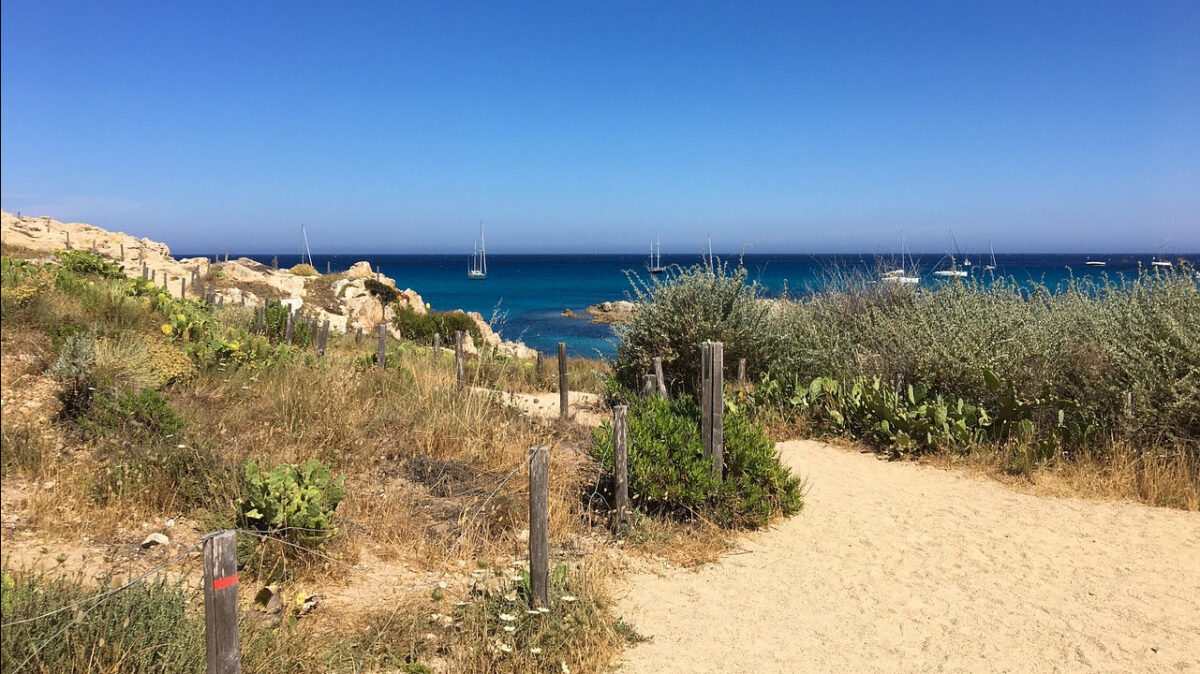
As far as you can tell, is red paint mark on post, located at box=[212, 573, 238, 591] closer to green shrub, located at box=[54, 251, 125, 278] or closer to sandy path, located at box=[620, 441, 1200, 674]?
sandy path, located at box=[620, 441, 1200, 674]

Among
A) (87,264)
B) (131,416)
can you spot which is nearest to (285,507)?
(131,416)

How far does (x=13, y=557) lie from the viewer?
4094 millimetres

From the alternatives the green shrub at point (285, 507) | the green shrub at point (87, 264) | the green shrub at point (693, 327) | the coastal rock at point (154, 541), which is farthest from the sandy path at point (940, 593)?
the green shrub at point (87, 264)

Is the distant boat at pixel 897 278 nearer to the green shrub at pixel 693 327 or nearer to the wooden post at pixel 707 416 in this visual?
the green shrub at pixel 693 327

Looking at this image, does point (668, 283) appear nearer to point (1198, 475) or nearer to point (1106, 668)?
point (1198, 475)

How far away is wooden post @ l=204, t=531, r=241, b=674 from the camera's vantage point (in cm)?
294

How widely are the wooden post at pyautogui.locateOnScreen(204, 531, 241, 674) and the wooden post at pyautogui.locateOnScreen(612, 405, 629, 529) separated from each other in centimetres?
392

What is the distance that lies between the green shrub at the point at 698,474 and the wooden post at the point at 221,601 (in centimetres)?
418

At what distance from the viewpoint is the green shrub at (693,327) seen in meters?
12.0

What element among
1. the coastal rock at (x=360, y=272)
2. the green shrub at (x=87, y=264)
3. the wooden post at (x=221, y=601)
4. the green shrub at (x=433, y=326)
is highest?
the green shrub at (x=87, y=264)

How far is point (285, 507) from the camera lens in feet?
17.5

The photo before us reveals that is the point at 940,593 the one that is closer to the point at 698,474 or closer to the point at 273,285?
the point at 698,474

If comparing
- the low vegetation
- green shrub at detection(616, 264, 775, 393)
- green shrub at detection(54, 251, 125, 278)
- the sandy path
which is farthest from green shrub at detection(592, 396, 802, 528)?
green shrub at detection(54, 251, 125, 278)

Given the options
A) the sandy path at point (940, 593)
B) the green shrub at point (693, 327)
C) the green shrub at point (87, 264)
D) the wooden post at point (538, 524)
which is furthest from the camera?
the green shrub at point (87, 264)
